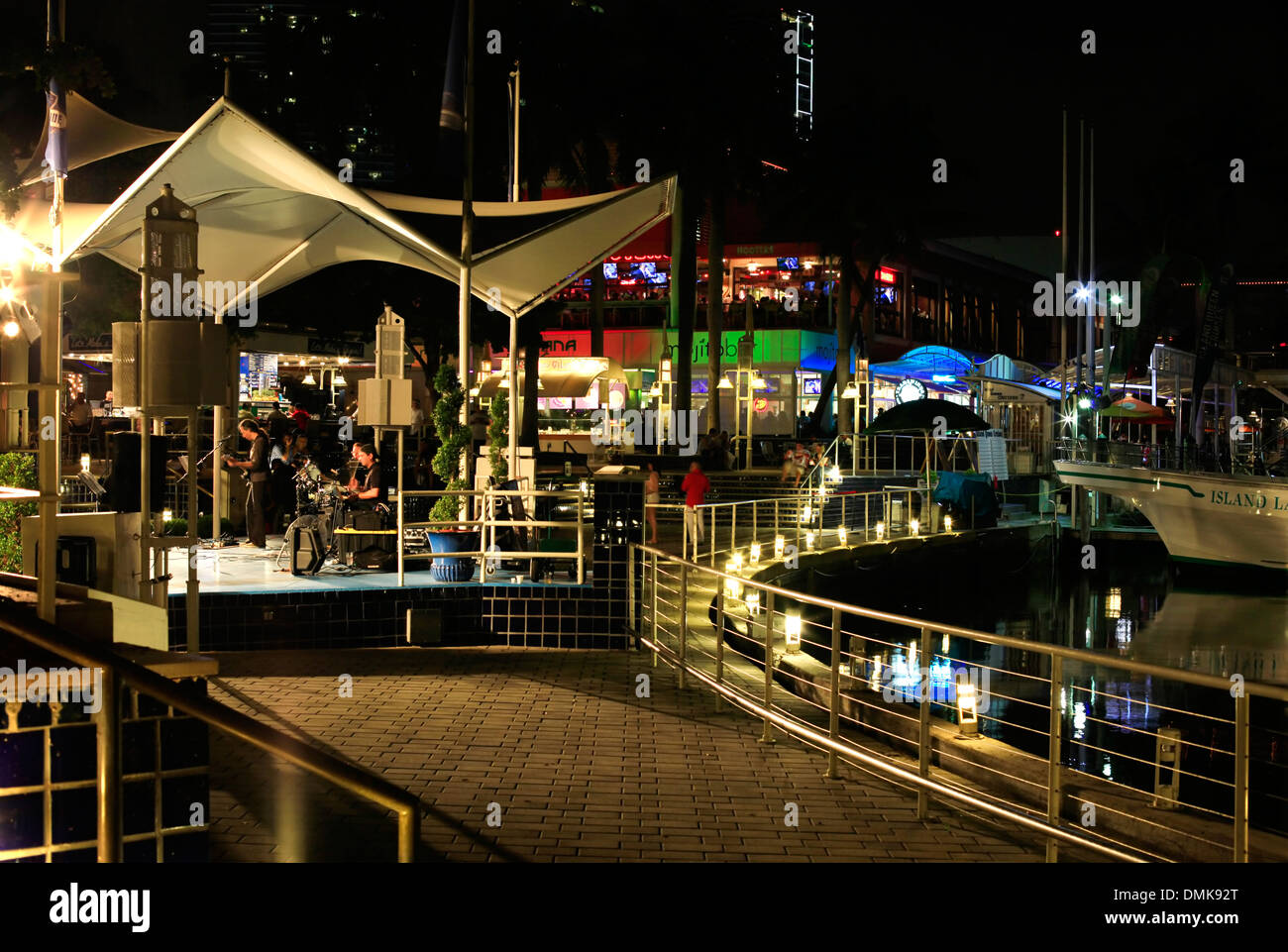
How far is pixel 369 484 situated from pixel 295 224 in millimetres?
4764

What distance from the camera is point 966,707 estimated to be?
7945 mm

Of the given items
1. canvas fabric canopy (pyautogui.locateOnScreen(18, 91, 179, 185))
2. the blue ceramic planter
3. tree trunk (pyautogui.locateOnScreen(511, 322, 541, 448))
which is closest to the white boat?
tree trunk (pyautogui.locateOnScreen(511, 322, 541, 448))

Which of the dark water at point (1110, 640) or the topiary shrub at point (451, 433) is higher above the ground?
the topiary shrub at point (451, 433)

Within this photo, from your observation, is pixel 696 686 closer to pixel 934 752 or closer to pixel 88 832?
pixel 934 752

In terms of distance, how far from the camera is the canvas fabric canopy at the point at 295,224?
41.3 feet

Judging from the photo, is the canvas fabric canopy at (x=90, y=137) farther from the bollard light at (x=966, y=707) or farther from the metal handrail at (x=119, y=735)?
the metal handrail at (x=119, y=735)

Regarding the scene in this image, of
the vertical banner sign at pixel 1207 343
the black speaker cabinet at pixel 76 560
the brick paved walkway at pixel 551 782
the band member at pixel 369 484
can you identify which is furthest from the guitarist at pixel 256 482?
the vertical banner sign at pixel 1207 343

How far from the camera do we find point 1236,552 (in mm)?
28953

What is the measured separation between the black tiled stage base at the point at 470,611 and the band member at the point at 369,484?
8.91 feet

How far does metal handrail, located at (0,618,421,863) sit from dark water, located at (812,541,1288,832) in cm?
Result: 664

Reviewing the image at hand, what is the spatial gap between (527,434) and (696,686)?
94.0ft

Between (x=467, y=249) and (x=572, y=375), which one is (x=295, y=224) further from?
(x=572, y=375)

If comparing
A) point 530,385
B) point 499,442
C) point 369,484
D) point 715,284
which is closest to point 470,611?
point 369,484

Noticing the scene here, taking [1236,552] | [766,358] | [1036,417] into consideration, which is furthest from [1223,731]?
[766,358]
